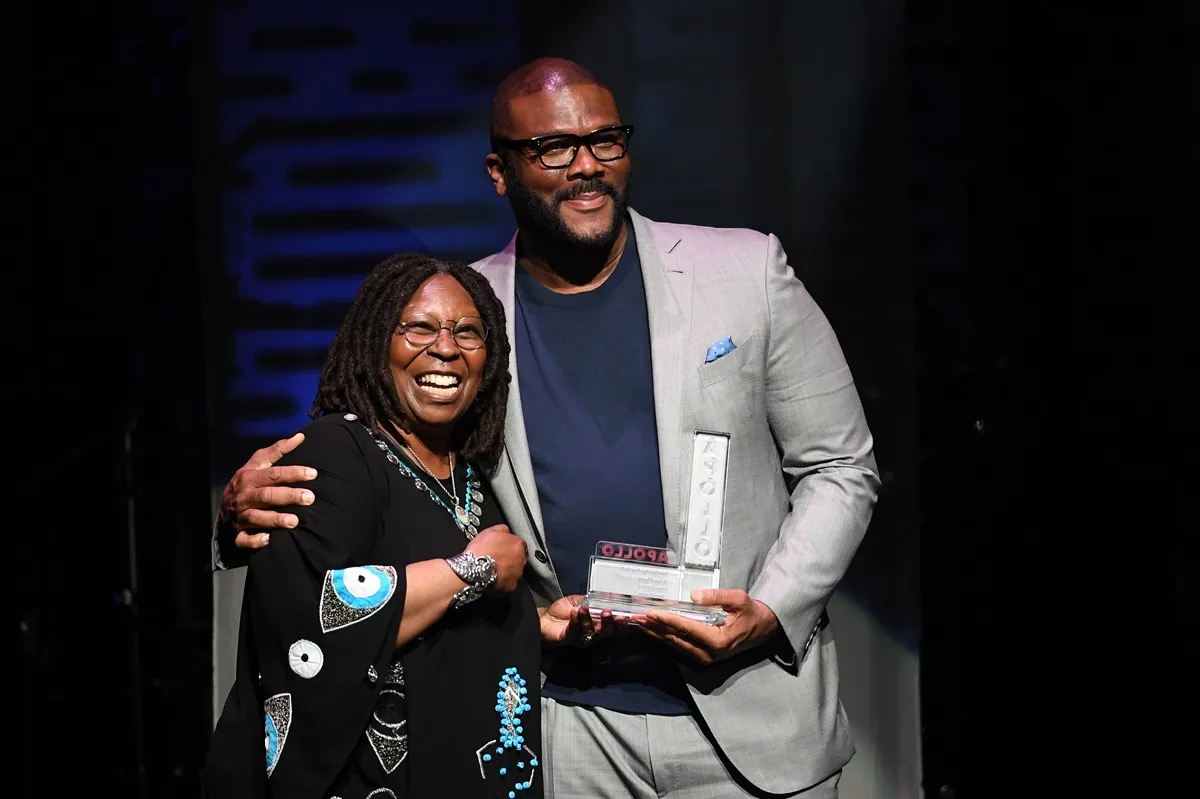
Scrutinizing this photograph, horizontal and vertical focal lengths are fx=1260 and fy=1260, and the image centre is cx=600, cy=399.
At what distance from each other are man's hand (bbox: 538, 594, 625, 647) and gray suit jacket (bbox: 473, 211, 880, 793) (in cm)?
7

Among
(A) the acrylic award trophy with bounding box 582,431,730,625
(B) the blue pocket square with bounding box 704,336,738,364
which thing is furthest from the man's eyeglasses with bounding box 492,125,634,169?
(A) the acrylic award trophy with bounding box 582,431,730,625

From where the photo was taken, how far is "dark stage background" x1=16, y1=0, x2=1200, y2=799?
3.22 metres

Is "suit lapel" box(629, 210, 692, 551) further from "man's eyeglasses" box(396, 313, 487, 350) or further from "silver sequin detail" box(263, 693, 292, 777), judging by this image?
"silver sequin detail" box(263, 693, 292, 777)

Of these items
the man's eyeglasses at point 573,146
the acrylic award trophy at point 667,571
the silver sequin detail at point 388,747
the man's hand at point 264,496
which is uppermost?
the man's eyeglasses at point 573,146

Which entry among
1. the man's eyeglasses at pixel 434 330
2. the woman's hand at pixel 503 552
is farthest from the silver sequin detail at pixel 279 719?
the man's eyeglasses at pixel 434 330

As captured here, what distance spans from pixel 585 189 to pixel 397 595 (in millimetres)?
855

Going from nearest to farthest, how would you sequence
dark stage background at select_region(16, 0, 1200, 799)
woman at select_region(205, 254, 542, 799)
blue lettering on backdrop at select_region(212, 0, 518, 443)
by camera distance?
woman at select_region(205, 254, 542, 799) → dark stage background at select_region(16, 0, 1200, 799) → blue lettering on backdrop at select_region(212, 0, 518, 443)

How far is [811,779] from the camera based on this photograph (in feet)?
7.48

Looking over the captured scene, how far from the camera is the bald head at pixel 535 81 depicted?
2379 mm

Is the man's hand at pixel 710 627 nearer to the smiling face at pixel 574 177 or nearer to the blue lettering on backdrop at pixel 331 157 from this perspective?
the smiling face at pixel 574 177

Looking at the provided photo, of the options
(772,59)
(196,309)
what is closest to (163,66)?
(196,309)

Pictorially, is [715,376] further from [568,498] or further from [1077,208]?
[1077,208]

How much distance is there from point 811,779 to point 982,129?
177 centimetres

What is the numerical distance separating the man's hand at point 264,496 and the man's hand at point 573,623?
48 cm
